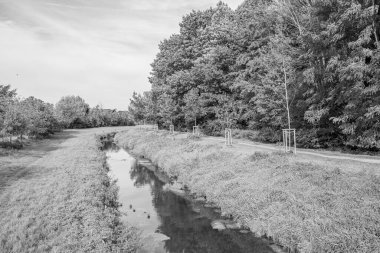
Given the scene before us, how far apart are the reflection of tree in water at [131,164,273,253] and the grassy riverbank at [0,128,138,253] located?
223 cm

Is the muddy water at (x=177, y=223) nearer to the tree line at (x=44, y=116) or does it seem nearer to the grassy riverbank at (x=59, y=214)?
the grassy riverbank at (x=59, y=214)

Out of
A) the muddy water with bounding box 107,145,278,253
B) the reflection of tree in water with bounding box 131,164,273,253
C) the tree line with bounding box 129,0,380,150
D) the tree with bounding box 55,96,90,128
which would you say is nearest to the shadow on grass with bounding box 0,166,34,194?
the muddy water with bounding box 107,145,278,253

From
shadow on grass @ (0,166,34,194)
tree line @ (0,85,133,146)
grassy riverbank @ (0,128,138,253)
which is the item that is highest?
tree line @ (0,85,133,146)

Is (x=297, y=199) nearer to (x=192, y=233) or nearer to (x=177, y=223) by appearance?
(x=192, y=233)

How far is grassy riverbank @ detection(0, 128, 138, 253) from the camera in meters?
10.6

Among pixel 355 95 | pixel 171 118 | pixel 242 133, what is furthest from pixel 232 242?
pixel 171 118

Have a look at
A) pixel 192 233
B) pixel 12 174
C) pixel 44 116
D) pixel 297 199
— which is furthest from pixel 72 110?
pixel 297 199

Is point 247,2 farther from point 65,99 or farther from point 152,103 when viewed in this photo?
point 65,99

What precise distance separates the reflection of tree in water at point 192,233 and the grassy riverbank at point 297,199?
103 cm

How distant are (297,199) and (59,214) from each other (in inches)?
443

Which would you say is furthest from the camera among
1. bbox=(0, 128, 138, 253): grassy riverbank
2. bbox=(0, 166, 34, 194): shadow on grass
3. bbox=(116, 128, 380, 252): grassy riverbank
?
bbox=(0, 166, 34, 194): shadow on grass

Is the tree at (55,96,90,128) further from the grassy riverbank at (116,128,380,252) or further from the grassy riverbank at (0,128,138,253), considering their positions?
the grassy riverbank at (116,128,380,252)

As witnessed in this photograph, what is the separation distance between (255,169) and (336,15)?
535 inches

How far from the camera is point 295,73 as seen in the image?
2859 centimetres
